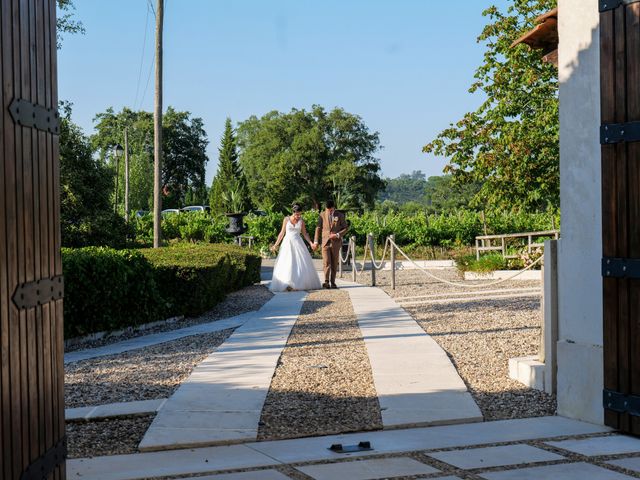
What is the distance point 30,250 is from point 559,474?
282 cm

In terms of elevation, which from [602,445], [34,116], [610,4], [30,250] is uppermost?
[610,4]

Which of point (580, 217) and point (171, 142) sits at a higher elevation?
point (171, 142)

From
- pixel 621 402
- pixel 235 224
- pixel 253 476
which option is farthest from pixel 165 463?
pixel 235 224

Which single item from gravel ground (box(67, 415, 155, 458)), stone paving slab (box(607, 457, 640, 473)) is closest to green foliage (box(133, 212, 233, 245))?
gravel ground (box(67, 415, 155, 458))

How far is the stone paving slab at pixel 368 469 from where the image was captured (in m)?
4.33

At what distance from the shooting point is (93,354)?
29.8 feet

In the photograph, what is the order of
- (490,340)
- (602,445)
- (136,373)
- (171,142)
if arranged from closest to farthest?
1. (602,445)
2. (136,373)
3. (490,340)
4. (171,142)

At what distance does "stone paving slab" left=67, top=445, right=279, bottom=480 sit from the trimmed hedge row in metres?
5.22

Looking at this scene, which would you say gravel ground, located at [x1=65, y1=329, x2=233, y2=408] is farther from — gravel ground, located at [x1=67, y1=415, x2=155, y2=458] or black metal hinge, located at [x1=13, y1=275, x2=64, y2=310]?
black metal hinge, located at [x1=13, y1=275, x2=64, y2=310]

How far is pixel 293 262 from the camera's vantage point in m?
17.0

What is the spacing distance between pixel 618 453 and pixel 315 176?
65.2m

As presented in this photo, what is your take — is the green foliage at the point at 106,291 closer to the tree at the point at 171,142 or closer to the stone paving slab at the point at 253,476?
the stone paving slab at the point at 253,476

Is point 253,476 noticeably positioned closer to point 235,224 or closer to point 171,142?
point 235,224

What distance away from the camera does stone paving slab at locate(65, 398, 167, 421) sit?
5.74 metres
